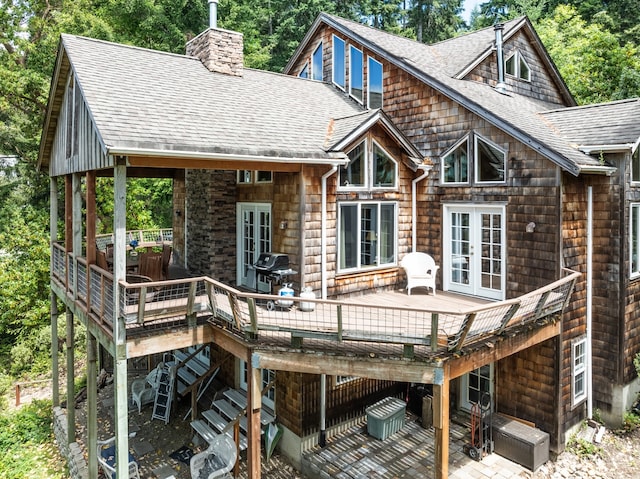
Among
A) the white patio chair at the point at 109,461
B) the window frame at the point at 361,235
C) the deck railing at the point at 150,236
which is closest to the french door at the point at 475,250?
the window frame at the point at 361,235

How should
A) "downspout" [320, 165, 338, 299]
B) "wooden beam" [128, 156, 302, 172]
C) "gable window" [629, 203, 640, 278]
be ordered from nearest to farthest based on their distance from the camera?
"wooden beam" [128, 156, 302, 172] → "downspout" [320, 165, 338, 299] → "gable window" [629, 203, 640, 278]

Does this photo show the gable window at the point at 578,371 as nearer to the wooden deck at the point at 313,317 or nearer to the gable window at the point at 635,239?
the wooden deck at the point at 313,317

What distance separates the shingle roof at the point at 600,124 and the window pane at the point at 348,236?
455cm

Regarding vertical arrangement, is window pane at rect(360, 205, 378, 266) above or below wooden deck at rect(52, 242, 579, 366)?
above

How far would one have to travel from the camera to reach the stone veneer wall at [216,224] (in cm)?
1059

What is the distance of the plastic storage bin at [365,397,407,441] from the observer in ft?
30.3

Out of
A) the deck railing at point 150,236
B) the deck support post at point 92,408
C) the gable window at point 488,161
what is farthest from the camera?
the deck railing at point 150,236

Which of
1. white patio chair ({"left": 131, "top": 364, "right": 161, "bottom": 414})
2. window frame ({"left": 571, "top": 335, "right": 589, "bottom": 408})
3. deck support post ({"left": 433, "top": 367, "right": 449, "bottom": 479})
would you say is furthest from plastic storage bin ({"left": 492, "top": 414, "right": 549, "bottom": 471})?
white patio chair ({"left": 131, "top": 364, "right": 161, "bottom": 414})

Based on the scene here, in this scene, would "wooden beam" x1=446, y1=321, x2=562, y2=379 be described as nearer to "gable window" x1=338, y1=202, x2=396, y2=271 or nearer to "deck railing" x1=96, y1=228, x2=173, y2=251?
"gable window" x1=338, y1=202, x2=396, y2=271

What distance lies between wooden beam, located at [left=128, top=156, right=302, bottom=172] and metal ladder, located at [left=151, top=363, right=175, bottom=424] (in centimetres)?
582

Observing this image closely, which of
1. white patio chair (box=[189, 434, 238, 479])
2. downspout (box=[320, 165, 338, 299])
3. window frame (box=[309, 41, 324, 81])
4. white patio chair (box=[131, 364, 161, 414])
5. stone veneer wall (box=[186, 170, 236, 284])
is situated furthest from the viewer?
window frame (box=[309, 41, 324, 81])

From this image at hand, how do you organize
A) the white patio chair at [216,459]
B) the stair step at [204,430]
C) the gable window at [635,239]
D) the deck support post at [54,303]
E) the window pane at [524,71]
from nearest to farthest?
the white patio chair at [216,459] < the stair step at [204,430] < the gable window at [635,239] < the deck support post at [54,303] < the window pane at [524,71]

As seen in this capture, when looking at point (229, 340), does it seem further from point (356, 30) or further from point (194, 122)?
point (356, 30)

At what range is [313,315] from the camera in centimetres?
769
